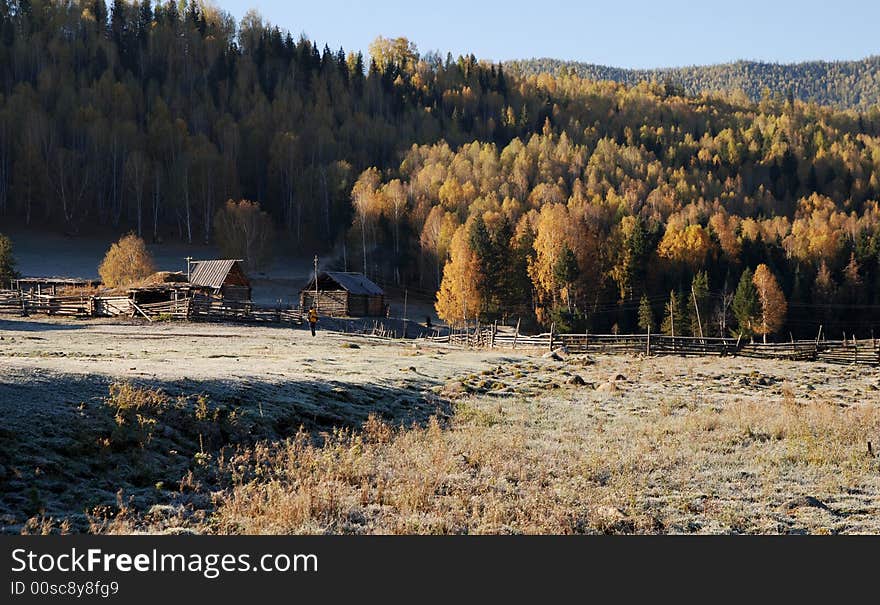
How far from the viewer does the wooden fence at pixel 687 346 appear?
4372cm

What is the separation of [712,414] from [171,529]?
14.4 m

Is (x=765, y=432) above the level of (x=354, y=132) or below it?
below

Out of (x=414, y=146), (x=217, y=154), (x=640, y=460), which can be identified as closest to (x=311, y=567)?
(x=640, y=460)

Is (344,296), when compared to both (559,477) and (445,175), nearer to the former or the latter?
(445,175)

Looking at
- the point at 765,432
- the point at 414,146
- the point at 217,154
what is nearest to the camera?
the point at 765,432

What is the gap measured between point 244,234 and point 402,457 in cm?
8166

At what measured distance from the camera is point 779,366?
126 ft

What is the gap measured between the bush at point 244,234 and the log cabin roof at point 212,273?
2335cm

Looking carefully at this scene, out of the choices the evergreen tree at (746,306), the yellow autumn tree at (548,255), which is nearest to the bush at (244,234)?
the yellow autumn tree at (548,255)

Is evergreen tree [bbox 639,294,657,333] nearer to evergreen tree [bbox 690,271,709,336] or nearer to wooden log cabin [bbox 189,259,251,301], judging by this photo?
evergreen tree [bbox 690,271,709,336]

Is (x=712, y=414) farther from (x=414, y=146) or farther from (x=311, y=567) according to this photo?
(x=414, y=146)

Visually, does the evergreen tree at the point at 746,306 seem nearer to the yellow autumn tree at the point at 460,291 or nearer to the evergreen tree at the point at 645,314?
the evergreen tree at the point at 645,314

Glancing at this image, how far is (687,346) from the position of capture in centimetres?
4388

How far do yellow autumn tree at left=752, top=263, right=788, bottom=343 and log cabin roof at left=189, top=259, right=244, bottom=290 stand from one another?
50413 millimetres
